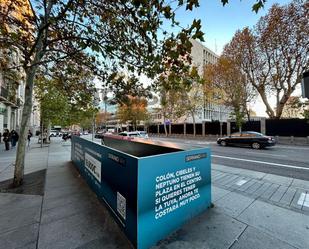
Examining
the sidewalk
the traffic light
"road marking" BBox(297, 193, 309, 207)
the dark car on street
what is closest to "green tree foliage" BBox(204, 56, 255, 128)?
the dark car on street

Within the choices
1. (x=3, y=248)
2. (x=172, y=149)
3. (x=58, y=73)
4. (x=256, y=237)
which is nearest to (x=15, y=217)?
(x=3, y=248)

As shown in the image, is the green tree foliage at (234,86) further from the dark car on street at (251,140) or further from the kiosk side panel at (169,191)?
the kiosk side panel at (169,191)

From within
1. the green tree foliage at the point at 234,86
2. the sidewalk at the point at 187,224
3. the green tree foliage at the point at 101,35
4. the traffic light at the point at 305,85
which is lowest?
the sidewalk at the point at 187,224

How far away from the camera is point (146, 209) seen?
254 centimetres

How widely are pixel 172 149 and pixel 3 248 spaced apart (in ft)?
10.3

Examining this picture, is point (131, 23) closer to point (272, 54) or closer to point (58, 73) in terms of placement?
point (58, 73)

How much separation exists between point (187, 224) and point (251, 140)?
1494cm

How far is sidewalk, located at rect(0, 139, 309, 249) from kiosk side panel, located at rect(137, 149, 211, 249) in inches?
6.9

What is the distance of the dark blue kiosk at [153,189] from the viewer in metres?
2.51

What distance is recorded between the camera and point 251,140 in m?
15.9

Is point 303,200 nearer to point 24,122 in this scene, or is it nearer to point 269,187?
point 269,187

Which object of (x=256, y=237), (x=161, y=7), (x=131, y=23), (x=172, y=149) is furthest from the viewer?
(x=131, y=23)

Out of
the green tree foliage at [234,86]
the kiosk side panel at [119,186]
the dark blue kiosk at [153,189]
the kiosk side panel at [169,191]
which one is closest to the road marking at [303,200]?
the dark blue kiosk at [153,189]

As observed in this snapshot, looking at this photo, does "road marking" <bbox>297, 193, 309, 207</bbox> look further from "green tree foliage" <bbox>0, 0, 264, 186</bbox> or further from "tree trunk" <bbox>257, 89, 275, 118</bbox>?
"tree trunk" <bbox>257, 89, 275, 118</bbox>
